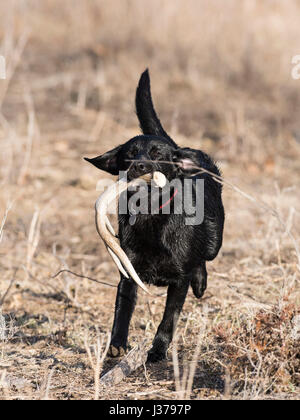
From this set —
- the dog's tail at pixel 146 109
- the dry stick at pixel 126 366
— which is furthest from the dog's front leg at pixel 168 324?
the dog's tail at pixel 146 109

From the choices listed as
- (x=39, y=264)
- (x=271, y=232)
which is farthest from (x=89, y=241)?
(x=271, y=232)

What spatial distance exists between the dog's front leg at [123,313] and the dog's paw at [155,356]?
13 cm

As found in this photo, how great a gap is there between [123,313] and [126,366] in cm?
44

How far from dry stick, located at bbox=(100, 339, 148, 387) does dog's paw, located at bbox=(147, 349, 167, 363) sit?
3.3 inches

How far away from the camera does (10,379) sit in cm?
309

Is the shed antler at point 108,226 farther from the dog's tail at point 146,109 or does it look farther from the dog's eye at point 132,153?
the dog's tail at point 146,109

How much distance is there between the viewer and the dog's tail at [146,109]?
4.14 meters

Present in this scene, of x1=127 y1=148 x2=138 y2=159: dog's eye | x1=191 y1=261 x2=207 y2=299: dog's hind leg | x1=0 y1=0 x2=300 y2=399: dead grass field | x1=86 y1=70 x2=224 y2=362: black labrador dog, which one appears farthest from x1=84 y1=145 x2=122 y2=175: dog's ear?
x1=191 y1=261 x2=207 y2=299: dog's hind leg

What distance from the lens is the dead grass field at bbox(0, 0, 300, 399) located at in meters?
3.10

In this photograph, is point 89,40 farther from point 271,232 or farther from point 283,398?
point 283,398

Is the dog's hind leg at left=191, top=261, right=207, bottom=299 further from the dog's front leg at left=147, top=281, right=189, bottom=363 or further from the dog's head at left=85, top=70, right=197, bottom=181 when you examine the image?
the dog's head at left=85, top=70, right=197, bottom=181

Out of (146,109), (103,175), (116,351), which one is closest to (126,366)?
(116,351)

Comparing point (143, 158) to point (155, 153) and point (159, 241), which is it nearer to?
point (155, 153)

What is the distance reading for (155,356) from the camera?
3447 millimetres
